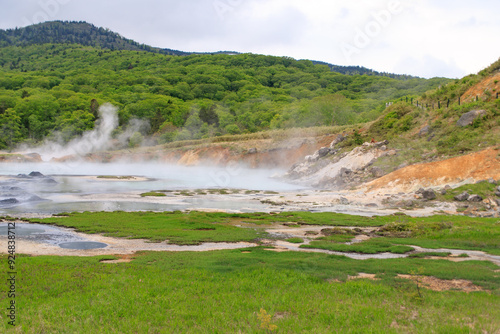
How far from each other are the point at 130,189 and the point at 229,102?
109 meters

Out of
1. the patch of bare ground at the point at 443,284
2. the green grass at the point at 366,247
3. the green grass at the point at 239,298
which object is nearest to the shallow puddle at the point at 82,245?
the green grass at the point at 239,298

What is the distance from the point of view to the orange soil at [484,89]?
165 ft

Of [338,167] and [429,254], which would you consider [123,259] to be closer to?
[429,254]

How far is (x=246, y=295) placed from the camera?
38.8 ft

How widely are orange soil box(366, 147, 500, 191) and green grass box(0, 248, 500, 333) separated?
930 inches

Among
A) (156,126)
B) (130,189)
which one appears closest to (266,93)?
(156,126)

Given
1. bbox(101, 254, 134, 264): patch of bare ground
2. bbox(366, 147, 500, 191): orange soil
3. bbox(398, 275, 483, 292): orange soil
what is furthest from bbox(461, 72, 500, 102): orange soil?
bbox(101, 254, 134, 264): patch of bare ground

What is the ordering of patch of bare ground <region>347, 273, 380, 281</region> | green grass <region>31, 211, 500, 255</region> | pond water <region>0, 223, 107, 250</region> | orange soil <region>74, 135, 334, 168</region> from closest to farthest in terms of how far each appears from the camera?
patch of bare ground <region>347, 273, 380, 281</region> → pond water <region>0, 223, 107, 250</region> → green grass <region>31, 211, 500, 255</region> → orange soil <region>74, 135, 334, 168</region>

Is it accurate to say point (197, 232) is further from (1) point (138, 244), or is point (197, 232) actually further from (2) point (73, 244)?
(2) point (73, 244)

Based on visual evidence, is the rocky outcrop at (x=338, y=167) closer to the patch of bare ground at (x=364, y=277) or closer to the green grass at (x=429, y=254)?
the green grass at (x=429, y=254)

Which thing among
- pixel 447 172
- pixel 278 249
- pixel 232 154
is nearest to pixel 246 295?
pixel 278 249

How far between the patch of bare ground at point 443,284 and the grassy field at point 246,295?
0.23m

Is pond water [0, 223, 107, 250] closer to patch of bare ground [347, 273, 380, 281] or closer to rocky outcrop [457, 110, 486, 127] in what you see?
patch of bare ground [347, 273, 380, 281]

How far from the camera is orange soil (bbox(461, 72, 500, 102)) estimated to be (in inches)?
1983
